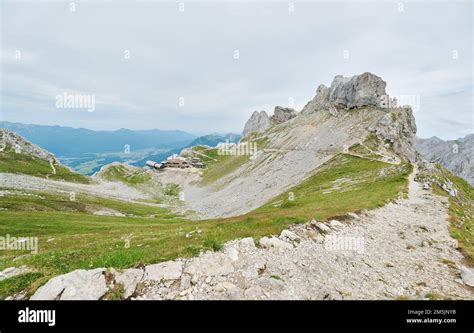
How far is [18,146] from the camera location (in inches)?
5910

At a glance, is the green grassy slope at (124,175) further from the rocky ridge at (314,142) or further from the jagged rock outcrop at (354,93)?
the jagged rock outcrop at (354,93)

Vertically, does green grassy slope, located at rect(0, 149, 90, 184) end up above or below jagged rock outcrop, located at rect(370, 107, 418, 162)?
below

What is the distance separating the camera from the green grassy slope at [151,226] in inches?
613

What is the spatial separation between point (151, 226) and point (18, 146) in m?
148

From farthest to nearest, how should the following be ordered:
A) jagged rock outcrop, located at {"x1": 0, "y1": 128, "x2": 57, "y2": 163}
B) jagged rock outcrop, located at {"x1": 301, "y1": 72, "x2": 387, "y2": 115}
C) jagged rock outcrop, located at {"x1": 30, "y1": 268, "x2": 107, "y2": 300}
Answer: jagged rock outcrop, located at {"x1": 0, "y1": 128, "x2": 57, "y2": 163} → jagged rock outcrop, located at {"x1": 301, "y1": 72, "x2": 387, "y2": 115} → jagged rock outcrop, located at {"x1": 30, "y1": 268, "x2": 107, "y2": 300}

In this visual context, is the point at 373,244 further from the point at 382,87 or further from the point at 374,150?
the point at 382,87

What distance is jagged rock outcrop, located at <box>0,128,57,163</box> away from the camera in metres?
147

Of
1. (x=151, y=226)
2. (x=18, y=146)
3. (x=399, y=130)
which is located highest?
(x=399, y=130)

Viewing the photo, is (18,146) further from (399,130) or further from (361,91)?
(399,130)

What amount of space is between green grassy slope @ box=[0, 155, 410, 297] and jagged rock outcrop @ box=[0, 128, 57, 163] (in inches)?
3799

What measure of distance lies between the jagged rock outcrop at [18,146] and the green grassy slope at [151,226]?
317ft

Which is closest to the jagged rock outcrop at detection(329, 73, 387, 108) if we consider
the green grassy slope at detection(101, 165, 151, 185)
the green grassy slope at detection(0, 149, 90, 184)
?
the green grassy slope at detection(101, 165, 151, 185)

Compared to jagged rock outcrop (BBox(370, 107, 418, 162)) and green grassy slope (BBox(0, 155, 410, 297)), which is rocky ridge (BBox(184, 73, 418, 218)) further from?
green grassy slope (BBox(0, 155, 410, 297))

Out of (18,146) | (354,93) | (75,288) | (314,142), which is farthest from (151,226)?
(18,146)
